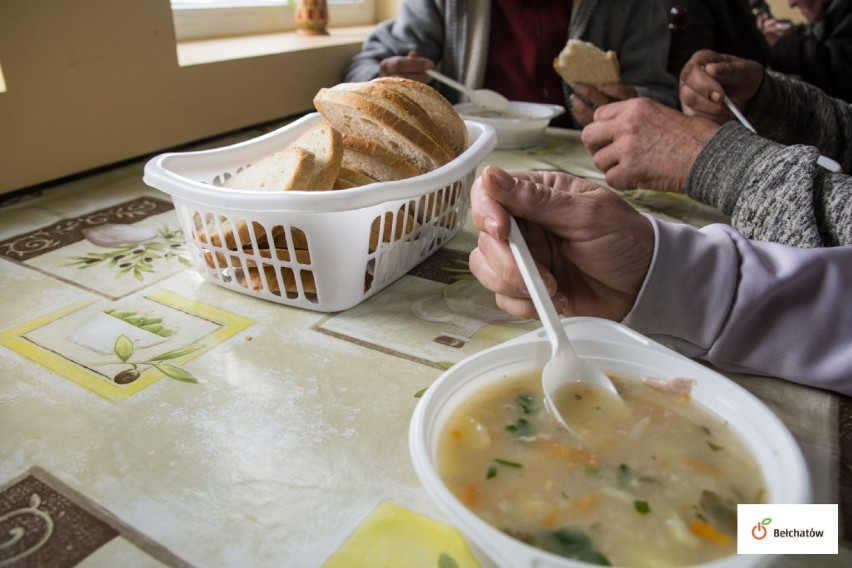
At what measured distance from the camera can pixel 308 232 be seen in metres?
0.76

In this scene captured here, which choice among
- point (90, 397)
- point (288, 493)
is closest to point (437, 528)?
point (288, 493)

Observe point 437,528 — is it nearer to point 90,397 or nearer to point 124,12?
point 90,397

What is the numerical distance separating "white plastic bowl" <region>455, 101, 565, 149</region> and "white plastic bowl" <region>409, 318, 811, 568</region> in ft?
3.06

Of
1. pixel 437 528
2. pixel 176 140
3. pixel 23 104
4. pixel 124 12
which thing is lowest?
pixel 437 528

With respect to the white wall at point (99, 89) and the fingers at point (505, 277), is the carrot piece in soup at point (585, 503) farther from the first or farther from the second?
the white wall at point (99, 89)

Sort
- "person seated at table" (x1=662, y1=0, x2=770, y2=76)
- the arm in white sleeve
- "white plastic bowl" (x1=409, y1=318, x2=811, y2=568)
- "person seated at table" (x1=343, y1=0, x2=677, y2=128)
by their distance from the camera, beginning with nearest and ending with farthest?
"white plastic bowl" (x1=409, y1=318, x2=811, y2=568), the arm in white sleeve, "person seated at table" (x1=343, y1=0, x2=677, y2=128), "person seated at table" (x1=662, y1=0, x2=770, y2=76)

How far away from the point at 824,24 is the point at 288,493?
10.2 ft

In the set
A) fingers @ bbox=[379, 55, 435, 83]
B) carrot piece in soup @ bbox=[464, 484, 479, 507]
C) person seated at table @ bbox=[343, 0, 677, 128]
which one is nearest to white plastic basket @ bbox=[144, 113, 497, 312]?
carrot piece in soup @ bbox=[464, 484, 479, 507]

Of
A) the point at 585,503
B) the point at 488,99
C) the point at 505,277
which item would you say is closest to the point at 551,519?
the point at 585,503

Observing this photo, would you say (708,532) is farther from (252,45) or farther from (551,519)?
(252,45)

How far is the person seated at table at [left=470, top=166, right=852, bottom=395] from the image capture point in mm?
Result: 682

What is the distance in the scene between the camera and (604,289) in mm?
794

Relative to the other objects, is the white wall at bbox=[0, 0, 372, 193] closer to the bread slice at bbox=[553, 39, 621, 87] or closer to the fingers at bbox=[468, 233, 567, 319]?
the bread slice at bbox=[553, 39, 621, 87]

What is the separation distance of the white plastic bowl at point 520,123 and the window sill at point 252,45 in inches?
23.7
